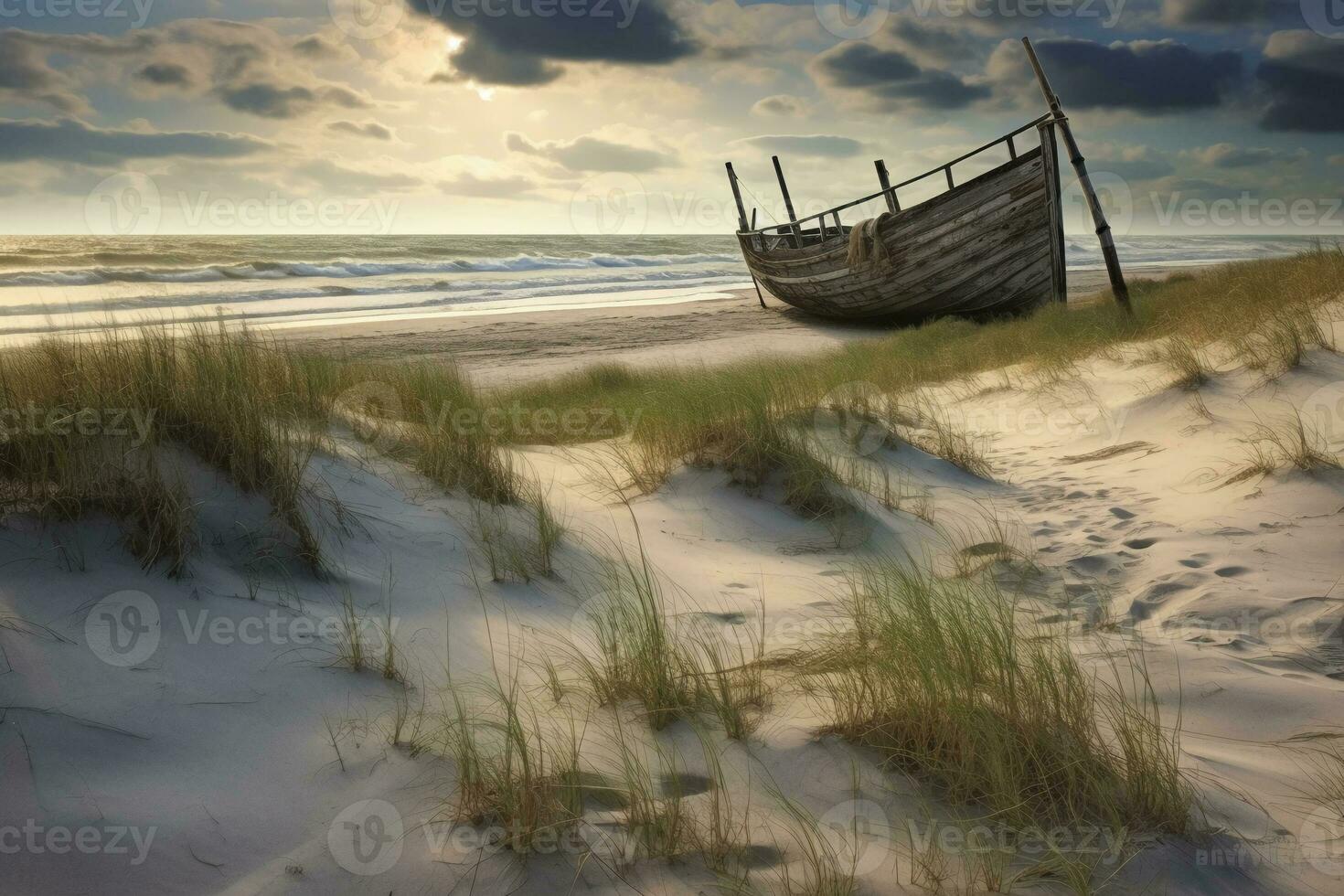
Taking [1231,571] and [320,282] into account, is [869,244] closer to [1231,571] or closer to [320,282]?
[1231,571]

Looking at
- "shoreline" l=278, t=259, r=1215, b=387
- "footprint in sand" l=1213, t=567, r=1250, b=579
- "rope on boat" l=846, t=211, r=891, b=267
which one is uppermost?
"rope on boat" l=846, t=211, r=891, b=267

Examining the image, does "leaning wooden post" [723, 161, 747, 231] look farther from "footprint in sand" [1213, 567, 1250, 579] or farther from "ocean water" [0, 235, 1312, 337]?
"footprint in sand" [1213, 567, 1250, 579]

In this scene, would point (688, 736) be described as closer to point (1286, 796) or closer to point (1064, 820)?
point (1064, 820)

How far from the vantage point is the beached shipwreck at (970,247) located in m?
11.7

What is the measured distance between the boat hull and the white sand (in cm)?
860

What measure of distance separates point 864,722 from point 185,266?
101ft

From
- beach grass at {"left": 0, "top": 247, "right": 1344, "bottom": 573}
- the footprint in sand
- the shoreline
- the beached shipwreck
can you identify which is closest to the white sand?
the footprint in sand

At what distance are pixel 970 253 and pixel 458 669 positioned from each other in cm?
1245

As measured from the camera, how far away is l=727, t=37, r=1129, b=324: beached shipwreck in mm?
11742

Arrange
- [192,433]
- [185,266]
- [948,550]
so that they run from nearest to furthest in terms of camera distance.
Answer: [192,433]
[948,550]
[185,266]

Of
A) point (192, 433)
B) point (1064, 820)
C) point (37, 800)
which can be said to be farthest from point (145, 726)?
point (1064, 820)

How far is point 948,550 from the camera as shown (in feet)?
13.9

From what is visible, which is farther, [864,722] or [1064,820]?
[864,722]

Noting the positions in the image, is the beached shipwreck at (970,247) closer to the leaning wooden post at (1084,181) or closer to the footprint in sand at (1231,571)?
the leaning wooden post at (1084,181)
